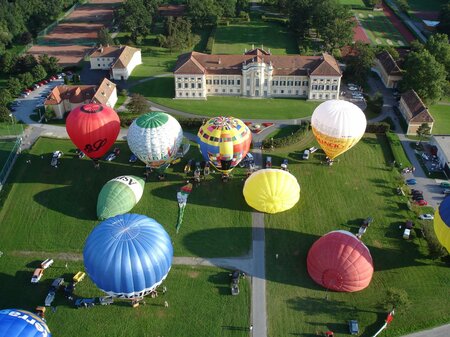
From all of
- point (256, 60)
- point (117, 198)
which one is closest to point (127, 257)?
point (117, 198)

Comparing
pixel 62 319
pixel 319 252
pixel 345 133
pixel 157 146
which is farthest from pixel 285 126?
pixel 62 319

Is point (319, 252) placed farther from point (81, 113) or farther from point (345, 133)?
point (81, 113)

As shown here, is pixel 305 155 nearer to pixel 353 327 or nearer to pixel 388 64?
pixel 353 327

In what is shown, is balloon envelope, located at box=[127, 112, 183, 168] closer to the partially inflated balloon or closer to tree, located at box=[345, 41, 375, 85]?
the partially inflated balloon

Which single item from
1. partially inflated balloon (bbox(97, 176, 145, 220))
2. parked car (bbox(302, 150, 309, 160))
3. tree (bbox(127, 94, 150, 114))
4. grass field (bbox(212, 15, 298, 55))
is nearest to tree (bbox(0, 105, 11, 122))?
tree (bbox(127, 94, 150, 114))

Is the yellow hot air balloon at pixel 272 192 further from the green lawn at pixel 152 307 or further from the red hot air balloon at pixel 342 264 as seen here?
the green lawn at pixel 152 307

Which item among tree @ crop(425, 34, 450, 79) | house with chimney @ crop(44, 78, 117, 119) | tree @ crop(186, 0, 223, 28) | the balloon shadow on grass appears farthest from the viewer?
tree @ crop(186, 0, 223, 28)

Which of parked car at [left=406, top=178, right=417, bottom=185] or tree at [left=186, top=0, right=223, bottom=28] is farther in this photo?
tree at [left=186, top=0, right=223, bottom=28]
